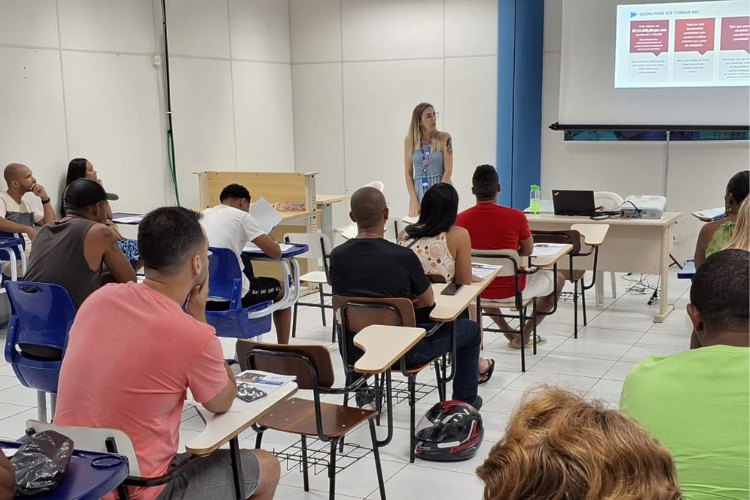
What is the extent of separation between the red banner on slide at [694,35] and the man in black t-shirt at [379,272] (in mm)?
5019

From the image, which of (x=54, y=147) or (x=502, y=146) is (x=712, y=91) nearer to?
(x=502, y=146)

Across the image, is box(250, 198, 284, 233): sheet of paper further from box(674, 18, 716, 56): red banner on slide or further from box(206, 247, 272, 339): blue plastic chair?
box(674, 18, 716, 56): red banner on slide

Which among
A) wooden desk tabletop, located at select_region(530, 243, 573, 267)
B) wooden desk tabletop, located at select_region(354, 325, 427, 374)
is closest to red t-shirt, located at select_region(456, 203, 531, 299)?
wooden desk tabletop, located at select_region(530, 243, 573, 267)

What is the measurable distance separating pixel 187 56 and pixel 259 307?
13.8 ft

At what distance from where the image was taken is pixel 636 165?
787cm

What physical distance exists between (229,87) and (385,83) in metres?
1.79

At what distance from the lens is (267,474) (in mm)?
2424

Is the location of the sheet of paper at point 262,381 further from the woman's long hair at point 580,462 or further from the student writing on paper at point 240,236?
the student writing on paper at point 240,236

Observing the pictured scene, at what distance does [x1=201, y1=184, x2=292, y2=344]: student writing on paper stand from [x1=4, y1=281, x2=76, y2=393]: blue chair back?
3.16ft

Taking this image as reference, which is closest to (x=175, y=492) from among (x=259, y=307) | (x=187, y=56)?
(x=259, y=307)

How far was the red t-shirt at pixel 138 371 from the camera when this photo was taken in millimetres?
2066

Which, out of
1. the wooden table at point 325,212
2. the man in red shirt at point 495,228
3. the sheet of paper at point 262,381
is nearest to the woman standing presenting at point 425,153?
the wooden table at point 325,212

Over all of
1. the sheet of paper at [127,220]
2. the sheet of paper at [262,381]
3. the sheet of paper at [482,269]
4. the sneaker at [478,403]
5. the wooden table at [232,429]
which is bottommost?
the sneaker at [478,403]

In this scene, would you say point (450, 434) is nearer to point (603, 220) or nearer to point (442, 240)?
point (442, 240)
